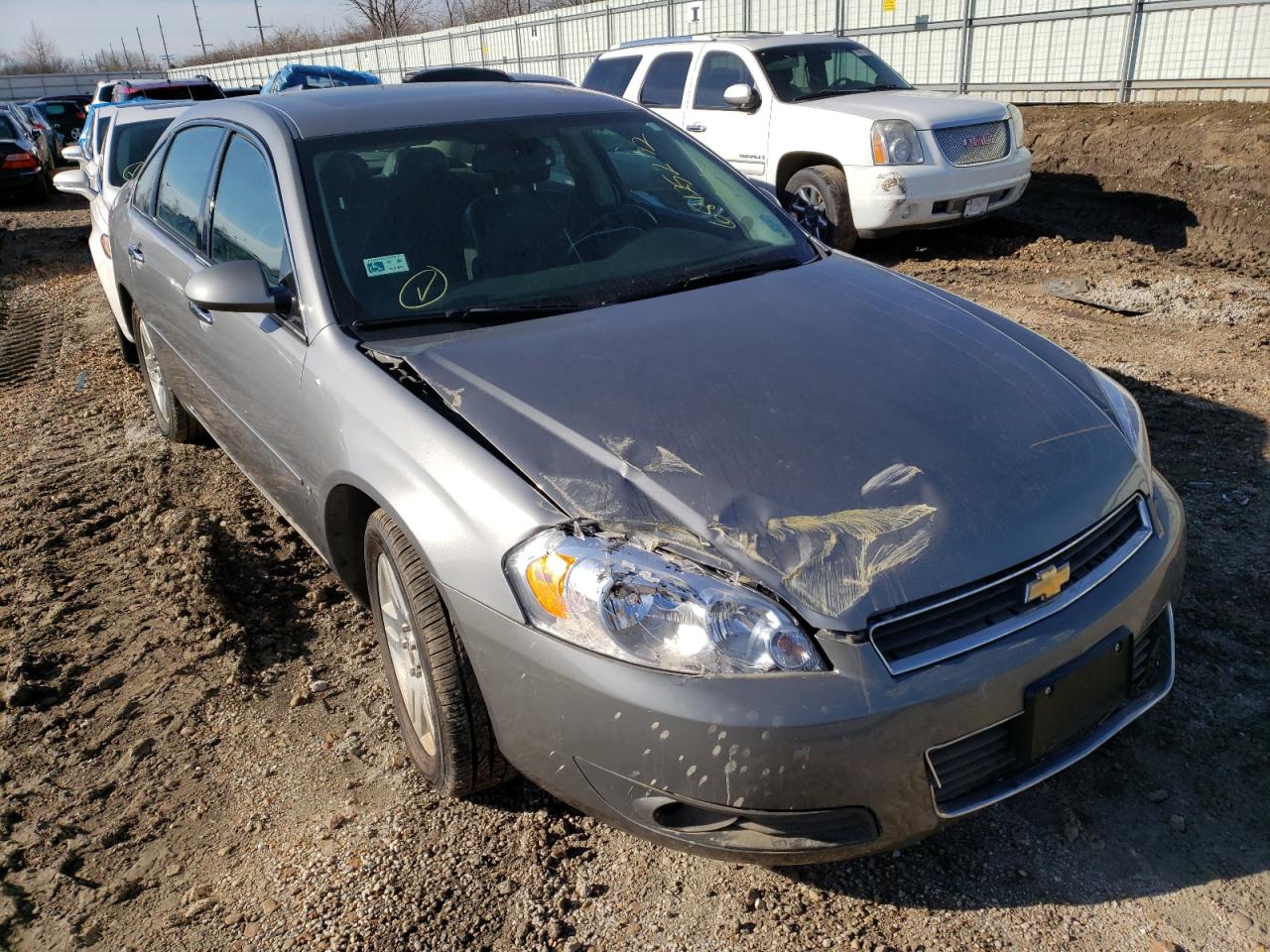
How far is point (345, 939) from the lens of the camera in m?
2.23

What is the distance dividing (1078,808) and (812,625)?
1.10 m

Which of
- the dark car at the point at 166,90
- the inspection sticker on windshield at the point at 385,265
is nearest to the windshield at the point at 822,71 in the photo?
the inspection sticker on windshield at the point at 385,265

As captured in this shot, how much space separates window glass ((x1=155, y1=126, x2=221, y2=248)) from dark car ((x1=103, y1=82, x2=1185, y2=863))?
1.56 ft

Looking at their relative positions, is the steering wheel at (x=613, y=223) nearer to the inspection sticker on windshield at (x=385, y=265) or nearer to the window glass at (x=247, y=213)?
the inspection sticker on windshield at (x=385, y=265)

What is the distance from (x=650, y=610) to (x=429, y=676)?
2.28 feet

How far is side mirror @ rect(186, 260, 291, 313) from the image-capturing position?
113 inches

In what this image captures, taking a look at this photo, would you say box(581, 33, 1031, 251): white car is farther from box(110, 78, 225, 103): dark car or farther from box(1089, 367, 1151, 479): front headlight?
box(110, 78, 225, 103): dark car

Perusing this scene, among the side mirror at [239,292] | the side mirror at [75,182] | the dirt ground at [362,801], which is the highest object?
the side mirror at [239,292]

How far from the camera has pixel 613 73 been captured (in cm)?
1045

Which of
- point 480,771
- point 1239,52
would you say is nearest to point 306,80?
point 1239,52

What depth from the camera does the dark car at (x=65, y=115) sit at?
94.3ft

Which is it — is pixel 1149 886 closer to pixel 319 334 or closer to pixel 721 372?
pixel 721 372

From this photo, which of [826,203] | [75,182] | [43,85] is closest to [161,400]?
[75,182]

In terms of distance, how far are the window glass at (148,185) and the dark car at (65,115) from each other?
28679 mm
